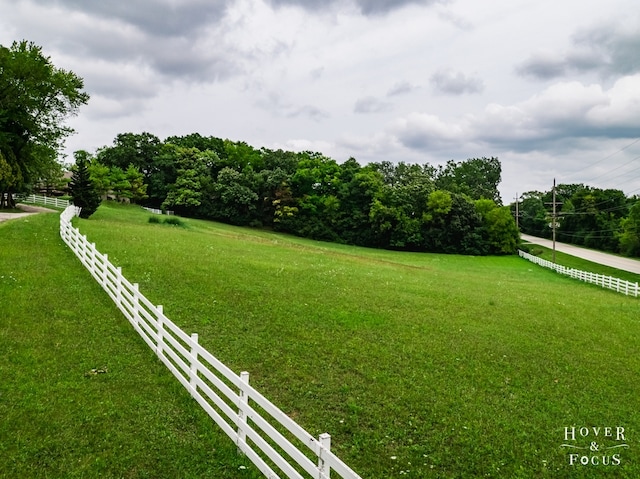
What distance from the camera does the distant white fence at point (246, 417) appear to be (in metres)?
4.35

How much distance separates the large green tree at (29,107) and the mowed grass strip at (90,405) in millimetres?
26604

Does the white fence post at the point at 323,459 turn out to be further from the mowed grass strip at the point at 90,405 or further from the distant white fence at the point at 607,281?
the distant white fence at the point at 607,281

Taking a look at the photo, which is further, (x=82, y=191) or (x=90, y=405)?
(x=82, y=191)

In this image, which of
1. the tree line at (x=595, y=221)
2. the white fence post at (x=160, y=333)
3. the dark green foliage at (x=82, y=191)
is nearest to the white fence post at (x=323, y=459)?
the white fence post at (x=160, y=333)

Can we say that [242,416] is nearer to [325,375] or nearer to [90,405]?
[90,405]

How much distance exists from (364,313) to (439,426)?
5717 millimetres

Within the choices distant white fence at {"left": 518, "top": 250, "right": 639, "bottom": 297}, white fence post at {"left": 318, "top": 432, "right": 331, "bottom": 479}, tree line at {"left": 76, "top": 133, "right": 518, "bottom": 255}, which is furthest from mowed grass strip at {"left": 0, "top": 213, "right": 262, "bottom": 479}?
tree line at {"left": 76, "top": 133, "right": 518, "bottom": 255}

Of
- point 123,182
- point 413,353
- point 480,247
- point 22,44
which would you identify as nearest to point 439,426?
point 413,353

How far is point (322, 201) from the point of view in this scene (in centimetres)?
5822

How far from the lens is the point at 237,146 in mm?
74188

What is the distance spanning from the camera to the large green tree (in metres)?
32.8

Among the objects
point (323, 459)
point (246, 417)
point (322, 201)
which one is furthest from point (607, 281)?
point (322, 201)

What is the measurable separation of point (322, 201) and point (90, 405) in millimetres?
52102

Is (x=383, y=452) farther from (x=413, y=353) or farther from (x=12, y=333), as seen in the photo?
(x=12, y=333)
